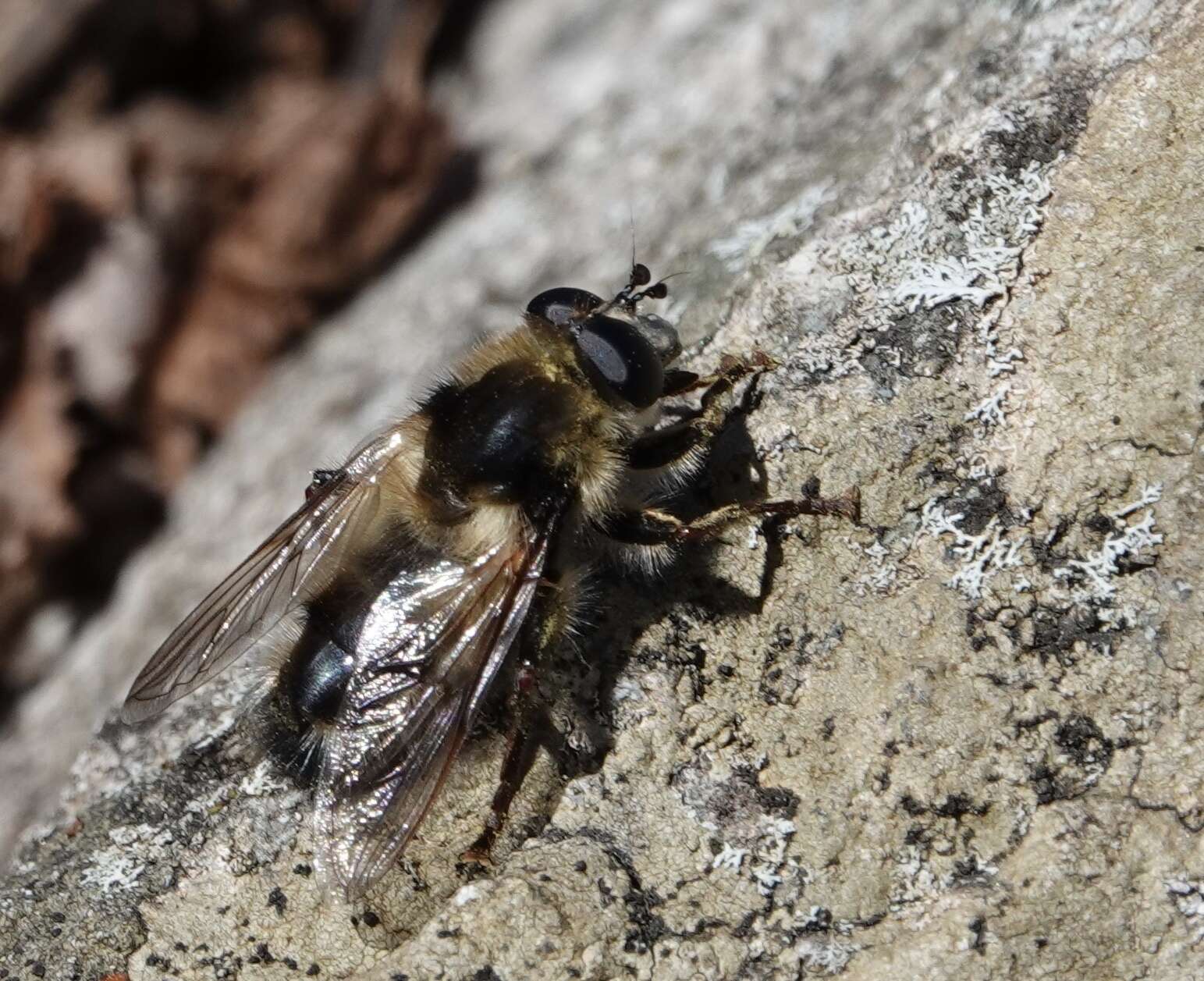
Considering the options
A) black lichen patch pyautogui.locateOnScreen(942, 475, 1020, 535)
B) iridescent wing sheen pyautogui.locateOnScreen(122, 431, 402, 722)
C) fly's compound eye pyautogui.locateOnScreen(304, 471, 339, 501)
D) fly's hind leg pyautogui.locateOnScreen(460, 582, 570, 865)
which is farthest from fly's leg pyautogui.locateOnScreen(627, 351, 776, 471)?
fly's compound eye pyautogui.locateOnScreen(304, 471, 339, 501)

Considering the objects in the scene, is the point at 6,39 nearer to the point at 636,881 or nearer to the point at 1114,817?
the point at 636,881

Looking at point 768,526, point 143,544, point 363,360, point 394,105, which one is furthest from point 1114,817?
point 394,105

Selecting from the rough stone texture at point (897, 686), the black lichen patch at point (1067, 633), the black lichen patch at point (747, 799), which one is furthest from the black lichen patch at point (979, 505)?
the black lichen patch at point (747, 799)

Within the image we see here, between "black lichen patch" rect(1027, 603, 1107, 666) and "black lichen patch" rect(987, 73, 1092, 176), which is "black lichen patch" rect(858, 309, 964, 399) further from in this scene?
"black lichen patch" rect(1027, 603, 1107, 666)

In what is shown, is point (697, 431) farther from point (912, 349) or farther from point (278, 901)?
point (278, 901)

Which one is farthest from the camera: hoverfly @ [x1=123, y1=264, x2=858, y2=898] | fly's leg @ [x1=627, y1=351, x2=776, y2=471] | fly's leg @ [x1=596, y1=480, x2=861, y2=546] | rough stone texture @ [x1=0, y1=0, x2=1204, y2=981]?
fly's leg @ [x1=627, y1=351, x2=776, y2=471]
